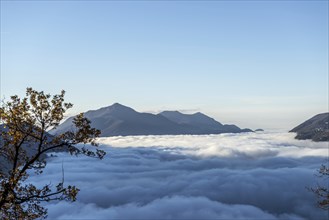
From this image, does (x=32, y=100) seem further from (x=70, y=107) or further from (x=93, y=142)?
(x=93, y=142)

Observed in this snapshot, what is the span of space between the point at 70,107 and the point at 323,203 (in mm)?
25096

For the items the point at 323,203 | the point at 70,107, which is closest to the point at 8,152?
the point at 70,107

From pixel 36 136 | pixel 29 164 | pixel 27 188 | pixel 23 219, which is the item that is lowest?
pixel 23 219

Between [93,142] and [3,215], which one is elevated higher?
[93,142]

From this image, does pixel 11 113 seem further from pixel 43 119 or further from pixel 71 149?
pixel 71 149

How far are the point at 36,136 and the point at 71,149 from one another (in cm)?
211

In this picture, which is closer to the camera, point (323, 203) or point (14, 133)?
point (14, 133)

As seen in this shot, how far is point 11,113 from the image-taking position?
21.8 m

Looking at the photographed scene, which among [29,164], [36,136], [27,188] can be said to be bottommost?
[27,188]

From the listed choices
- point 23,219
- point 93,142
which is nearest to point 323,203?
point 93,142

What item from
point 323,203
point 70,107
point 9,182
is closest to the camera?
point 9,182

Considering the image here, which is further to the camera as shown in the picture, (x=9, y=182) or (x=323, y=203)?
(x=323, y=203)

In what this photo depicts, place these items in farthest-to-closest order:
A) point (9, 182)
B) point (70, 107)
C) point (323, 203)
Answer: point (323, 203), point (70, 107), point (9, 182)

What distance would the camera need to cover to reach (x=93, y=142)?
21750mm
